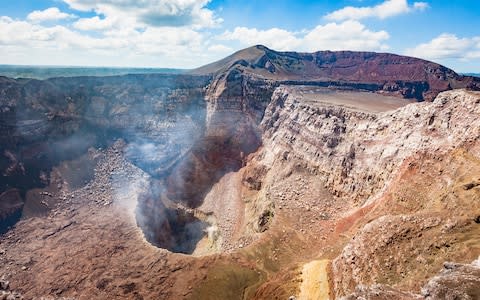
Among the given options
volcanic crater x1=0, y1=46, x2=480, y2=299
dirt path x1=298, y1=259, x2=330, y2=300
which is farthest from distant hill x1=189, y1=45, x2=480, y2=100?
dirt path x1=298, y1=259, x2=330, y2=300

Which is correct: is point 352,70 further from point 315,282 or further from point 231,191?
A: point 315,282

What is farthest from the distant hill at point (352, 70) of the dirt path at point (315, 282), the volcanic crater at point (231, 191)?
the dirt path at point (315, 282)

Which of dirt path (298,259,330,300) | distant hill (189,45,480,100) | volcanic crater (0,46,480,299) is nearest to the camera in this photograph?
volcanic crater (0,46,480,299)

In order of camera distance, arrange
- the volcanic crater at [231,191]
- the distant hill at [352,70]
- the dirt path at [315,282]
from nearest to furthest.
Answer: the volcanic crater at [231,191] < the dirt path at [315,282] < the distant hill at [352,70]

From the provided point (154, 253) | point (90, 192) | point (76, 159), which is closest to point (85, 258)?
point (154, 253)

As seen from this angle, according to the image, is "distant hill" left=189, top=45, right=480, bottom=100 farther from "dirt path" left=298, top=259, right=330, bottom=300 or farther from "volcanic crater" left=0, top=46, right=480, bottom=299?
"dirt path" left=298, top=259, right=330, bottom=300

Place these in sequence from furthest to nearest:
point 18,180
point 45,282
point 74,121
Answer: point 74,121 < point 18,180 < point 45,282

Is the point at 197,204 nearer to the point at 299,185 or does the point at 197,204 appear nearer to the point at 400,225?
the point at 299,185

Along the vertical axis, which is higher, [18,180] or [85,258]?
[18,180]

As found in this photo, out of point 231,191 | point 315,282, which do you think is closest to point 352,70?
point 231,191

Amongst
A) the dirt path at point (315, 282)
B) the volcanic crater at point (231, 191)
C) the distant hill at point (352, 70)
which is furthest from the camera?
the distant hill at point (352, 70)

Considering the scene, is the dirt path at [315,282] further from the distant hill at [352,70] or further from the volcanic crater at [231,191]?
the distant hill at [352,70]
